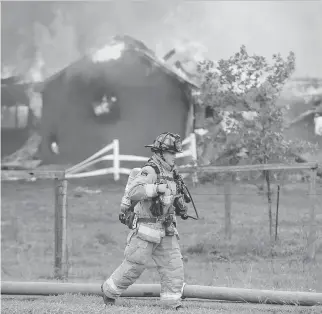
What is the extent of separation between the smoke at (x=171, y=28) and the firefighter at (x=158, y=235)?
4.98 metres

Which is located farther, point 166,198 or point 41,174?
point 41,174

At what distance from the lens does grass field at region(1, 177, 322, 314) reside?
775cm

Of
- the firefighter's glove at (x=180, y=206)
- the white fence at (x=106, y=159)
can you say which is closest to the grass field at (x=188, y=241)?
the white fence at (x=106, y=159)

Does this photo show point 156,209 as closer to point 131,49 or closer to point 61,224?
point 61,224

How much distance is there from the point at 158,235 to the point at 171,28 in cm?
612

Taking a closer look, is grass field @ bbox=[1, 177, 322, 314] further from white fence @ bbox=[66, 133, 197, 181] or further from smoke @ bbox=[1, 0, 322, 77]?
smoke @ bbox=[1, 0, 322, 77]

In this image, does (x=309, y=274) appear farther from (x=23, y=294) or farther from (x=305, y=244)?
(x=23, y=294)

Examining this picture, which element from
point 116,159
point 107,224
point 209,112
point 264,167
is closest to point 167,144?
point 264,167

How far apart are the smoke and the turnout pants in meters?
5.28

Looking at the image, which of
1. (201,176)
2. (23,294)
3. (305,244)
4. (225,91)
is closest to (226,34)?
(225,91)

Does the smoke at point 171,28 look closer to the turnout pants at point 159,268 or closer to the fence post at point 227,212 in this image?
the fence post at point 227,212

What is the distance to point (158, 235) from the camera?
18.9ft

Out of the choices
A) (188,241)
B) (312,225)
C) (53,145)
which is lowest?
(188,241)

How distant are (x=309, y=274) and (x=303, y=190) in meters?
2.12
